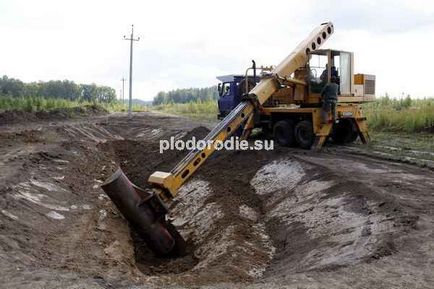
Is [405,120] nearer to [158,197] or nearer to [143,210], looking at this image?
[158,197]

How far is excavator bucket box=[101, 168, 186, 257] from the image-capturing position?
8797mm

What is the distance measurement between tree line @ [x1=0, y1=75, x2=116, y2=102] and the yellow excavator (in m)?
61.5

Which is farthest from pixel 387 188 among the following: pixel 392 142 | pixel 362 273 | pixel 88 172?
pixel 88 172

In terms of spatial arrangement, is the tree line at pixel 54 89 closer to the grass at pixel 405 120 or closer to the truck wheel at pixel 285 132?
the grass at pixel 405 120

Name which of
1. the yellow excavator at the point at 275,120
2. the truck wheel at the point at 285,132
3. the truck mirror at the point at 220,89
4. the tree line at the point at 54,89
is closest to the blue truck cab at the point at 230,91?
the truck mirror at the point at 220,89

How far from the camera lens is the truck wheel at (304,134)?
15.1 metres

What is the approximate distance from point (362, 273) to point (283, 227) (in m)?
3.64

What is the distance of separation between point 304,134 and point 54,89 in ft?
272

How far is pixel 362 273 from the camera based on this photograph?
5605 millimetres

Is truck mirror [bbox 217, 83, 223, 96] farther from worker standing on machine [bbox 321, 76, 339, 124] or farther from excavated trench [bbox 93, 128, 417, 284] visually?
worker standing on machine [bbox 321, 76, 339, 124]

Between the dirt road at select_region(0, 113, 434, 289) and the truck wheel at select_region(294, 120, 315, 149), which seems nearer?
the dirt road at select_region(0, 113, 434, 289)

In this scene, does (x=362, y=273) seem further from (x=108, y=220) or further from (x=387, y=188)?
(x=108, y=220)

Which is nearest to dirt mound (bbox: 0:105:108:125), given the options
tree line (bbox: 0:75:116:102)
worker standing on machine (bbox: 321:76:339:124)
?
worker standing on machine (bbox: 321:76:339:124)

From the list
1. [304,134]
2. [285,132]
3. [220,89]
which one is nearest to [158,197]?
[304,134]
